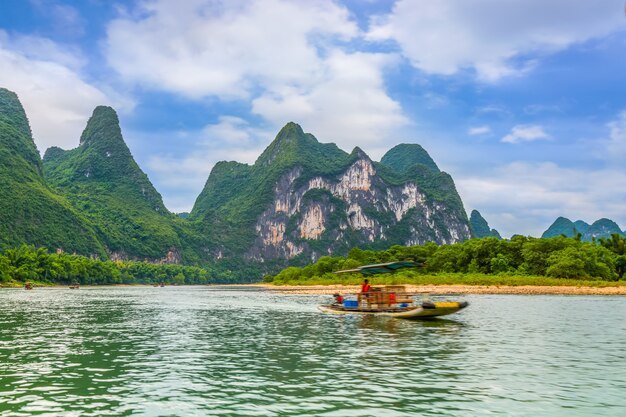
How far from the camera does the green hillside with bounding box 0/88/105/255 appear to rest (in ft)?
523

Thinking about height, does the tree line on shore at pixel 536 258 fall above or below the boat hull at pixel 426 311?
above

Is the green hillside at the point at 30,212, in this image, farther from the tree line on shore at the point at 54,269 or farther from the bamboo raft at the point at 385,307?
the bamboo raft at the point at 385,307

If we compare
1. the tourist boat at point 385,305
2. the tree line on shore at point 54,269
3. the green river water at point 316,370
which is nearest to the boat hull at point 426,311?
the tourist boat at point 385,305

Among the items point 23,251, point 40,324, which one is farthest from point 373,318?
point 23,251

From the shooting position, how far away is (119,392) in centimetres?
1327

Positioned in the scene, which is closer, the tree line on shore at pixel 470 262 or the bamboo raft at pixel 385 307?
the bamboo raft at pixel 385 307

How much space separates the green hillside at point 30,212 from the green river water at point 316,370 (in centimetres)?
14624

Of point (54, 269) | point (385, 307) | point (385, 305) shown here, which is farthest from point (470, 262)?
point (54, 269)

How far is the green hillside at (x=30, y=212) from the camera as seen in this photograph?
159475 millimetres

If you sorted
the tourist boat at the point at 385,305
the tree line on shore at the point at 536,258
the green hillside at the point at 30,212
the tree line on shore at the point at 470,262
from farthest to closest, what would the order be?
the green hillside at the point at 30,212 < the tree line on shore at the point at 470,262 < the tree line on shore at the point at 536,258 < the tourist boat at the point at 385,305

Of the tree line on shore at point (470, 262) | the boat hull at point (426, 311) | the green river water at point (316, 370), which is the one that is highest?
the tree line on shore at point (470, 262)

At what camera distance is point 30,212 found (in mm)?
168500

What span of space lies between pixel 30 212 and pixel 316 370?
179191mm

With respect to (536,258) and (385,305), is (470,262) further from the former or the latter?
(385,305)
